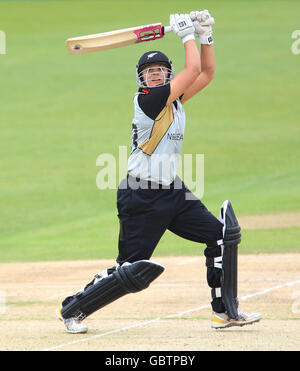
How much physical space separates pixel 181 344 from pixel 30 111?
2446 centimetres

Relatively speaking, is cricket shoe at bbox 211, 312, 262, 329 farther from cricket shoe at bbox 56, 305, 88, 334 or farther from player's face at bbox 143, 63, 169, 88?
player's face at bbox 143, 63, 169, 88

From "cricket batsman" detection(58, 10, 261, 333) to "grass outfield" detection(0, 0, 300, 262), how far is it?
5841 mm

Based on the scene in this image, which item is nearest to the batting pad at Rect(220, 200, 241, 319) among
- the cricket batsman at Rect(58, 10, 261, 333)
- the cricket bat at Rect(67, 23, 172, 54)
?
the cricket batsman at Rect(58, 10, 261, 333)

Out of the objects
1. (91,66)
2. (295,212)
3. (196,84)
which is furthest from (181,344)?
(91,66)

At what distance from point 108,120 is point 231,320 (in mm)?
22018

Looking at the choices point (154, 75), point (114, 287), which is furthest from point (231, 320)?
point (154, 75)

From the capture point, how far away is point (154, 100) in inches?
256

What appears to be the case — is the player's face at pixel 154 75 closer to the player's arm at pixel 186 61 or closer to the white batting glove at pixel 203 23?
the player's arm at pixel 186 61

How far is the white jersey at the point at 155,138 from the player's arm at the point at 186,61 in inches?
2.9

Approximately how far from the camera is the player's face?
6672mm

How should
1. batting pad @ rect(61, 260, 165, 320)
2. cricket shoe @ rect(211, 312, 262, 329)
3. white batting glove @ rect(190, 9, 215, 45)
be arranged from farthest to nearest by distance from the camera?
white batting glove @ rect(190, 9, 215, 45) → cricket shoe @ rect(211, 312, 262, 329) → batting pad @ rect(61, 260, 165, 320)

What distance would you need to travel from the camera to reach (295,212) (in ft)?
52.6

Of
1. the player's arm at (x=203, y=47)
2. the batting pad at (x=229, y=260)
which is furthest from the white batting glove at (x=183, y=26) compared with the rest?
the batting pad at (x=229, y=260)

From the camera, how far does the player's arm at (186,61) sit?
650cm
